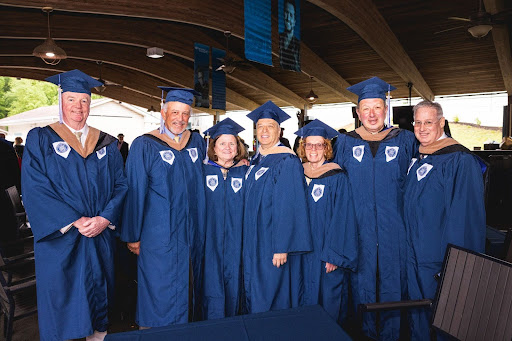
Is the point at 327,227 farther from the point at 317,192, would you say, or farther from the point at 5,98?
the point at 5,98

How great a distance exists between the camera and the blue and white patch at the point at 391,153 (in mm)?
2547

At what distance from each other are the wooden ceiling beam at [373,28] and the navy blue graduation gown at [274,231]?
14.2 ft

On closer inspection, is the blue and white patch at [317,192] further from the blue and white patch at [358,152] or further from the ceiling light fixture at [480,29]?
the ceiling light fixture at [480,29]

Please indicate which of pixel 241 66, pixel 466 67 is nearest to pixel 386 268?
pixel 241 66

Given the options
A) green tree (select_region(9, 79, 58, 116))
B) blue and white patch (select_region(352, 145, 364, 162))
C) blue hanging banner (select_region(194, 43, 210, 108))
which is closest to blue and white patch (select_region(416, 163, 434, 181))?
blue and white patch (select_region(352, 145, 364, 162))

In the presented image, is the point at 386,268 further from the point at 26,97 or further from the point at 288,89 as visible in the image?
the point at 26,97

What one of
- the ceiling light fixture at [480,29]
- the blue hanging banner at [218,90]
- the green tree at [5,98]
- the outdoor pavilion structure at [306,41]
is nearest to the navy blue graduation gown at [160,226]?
the outdoor pavilion structure at [306,41]

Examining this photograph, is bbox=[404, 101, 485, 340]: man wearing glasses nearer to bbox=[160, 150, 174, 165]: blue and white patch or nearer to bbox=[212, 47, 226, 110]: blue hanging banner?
bbox=[160, 150, 174, 165]: blue and white patch

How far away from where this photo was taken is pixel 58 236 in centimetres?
218

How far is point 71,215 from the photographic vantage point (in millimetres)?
2176

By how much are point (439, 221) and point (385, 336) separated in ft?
3.18

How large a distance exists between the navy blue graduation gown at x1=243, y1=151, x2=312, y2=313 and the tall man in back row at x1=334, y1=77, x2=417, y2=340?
434 millimetres

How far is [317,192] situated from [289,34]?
153 inches

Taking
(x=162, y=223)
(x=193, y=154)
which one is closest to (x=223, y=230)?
(x=162, y=223)
